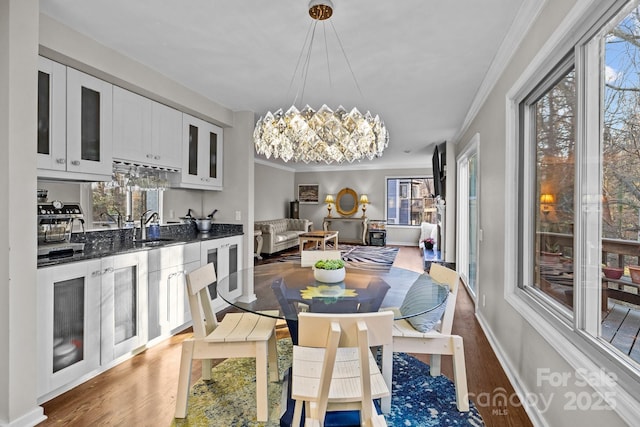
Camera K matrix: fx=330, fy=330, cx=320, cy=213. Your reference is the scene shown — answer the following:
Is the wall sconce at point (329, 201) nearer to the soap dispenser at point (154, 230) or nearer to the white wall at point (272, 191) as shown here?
the white wall at point (272, 191)

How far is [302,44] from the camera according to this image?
2.48 metres

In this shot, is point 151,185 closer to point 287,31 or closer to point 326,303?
point 287,31

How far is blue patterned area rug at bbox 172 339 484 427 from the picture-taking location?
6.27 ft

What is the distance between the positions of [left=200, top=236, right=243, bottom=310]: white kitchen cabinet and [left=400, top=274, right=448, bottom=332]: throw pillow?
222 centimetres

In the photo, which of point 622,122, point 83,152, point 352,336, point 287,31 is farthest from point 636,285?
point 83,152

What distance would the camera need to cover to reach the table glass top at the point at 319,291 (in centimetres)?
192

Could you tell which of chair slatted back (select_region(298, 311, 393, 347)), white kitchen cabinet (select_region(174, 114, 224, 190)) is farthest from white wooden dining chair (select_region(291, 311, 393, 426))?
white kitchen cabinet (select_region(174, 114, 224, 190))

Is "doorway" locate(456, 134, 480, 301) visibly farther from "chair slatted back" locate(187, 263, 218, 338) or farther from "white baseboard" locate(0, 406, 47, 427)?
"white baseboard" locate(0, 406, 47, 427)

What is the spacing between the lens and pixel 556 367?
1.67 m

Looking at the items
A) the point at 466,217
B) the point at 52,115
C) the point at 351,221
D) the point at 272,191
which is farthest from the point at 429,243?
the point at 52,115

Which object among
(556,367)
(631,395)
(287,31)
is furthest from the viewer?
(287,31)

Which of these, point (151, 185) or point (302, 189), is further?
point (302, 189)

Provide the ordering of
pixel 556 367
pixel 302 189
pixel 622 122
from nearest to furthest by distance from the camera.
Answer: pixel 622 122
pixel 556 367
pixel 302 189

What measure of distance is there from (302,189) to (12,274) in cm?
925
